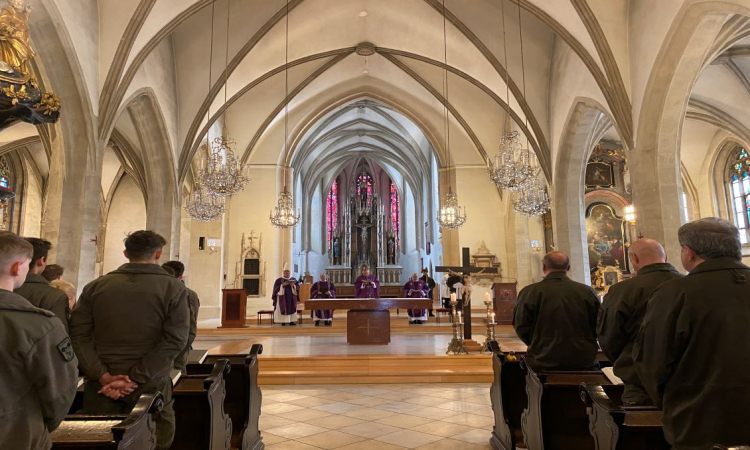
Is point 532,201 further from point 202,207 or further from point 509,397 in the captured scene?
point 509,397

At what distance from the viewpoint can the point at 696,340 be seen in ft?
6.15

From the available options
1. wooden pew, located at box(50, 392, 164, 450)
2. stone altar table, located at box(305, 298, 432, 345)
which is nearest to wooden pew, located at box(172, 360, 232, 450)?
wooden pew, located at box(50, 392, 164, 450)

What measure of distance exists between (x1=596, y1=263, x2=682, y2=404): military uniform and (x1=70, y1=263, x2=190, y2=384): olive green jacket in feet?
7.14

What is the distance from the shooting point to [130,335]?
263cm

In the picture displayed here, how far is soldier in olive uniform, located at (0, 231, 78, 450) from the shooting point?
1614mm

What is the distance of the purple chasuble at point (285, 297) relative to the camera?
13766 millimetres

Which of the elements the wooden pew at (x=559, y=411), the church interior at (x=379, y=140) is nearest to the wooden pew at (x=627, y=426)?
the wooden pew at (x=559, y=411)

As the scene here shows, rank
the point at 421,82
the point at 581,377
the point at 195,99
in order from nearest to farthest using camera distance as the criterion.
Result: 1. the point at 581,377
2. the point at 195,99
3. the point at 421,82

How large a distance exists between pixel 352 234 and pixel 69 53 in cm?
2210

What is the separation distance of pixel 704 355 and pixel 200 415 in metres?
2.78

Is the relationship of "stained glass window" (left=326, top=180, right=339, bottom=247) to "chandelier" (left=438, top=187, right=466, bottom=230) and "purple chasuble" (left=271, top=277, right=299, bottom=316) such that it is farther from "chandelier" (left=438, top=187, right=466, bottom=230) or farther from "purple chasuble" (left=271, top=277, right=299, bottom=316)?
"chandelier" (left=438, top=187, right=466, bottom=230)

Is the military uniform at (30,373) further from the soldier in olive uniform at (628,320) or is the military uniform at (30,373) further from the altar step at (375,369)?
the altar step at (375,369)

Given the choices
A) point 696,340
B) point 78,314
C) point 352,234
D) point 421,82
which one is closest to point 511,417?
point 696,340

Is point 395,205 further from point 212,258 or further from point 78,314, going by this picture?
point 78,314
